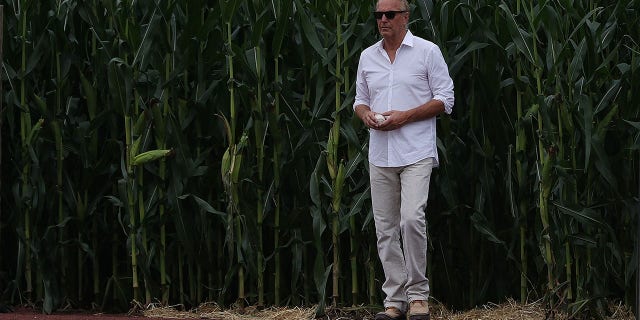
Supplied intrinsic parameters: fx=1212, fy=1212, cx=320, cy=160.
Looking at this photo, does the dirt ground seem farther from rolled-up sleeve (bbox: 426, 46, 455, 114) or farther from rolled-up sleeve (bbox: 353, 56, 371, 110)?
rolled-up sleeve (bbox: 426, 46, 455, 114)

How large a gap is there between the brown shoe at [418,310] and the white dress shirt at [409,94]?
2.39 feet

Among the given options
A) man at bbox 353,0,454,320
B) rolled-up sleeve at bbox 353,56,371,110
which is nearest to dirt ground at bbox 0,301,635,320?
man at bbox 353,0,454,320

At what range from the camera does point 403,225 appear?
243 inches

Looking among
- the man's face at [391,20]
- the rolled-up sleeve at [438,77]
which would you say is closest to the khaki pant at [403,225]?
the rolled-up sleeve at [438,77]

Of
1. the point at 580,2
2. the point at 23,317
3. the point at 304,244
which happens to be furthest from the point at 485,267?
the point at 23,317

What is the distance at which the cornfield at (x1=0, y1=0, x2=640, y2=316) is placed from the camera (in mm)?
6844

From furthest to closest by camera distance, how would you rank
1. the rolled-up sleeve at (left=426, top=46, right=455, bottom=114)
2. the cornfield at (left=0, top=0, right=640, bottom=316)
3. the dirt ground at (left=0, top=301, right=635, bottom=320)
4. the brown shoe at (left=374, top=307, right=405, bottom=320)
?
the dirt ground at (left=0, top=301, right=635, bottom=320) → the cornfield at (left=0, top=0, right=640, bottom=316) → the brown shoe at (left=374, top=307, right=405, bottom=320) → the rolled-up sleeve at (left=426, top=46, right=455, bottom=114)

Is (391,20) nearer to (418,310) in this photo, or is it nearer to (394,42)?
(394,42)

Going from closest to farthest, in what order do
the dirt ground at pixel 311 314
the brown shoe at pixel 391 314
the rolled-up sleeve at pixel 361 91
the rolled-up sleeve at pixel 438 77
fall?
the rolled-up sleeve at pixel 438 77 < the brown shoe at pixel 391 314 < the rolled-up sleeve at pixel 361 91 < the dirt ground at pixel 311 314

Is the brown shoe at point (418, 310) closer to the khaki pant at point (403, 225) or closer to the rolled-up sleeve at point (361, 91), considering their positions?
the khaki pant at point (403, 225)

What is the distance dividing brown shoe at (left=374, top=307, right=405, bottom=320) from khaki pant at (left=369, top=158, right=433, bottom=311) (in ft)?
0.07

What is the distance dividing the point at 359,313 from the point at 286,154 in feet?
3.46

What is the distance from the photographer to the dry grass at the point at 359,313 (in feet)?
22.9

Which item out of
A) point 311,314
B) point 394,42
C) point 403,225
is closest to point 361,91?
point 394,42
